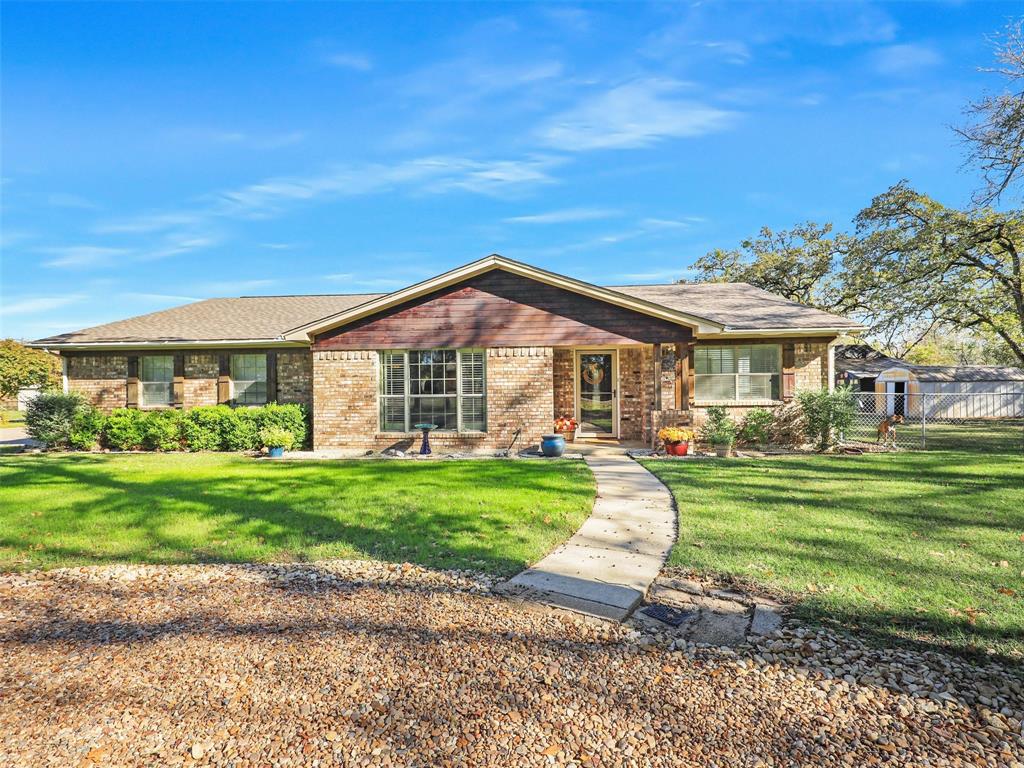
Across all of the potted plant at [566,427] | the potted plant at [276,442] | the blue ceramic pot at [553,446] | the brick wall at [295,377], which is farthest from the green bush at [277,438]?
the potted plant at [566,427]

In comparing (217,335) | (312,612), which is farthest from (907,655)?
(217,335)

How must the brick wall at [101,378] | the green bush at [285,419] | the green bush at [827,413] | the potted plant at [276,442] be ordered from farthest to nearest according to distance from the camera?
the brick wall at [101,378] → the green bush at [285,419] → the potted plant at [276,442] → the green bush at [827,413]

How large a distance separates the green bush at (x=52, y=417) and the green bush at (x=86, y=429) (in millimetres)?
100

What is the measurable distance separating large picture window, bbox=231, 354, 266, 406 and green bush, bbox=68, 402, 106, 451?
11.2 feet

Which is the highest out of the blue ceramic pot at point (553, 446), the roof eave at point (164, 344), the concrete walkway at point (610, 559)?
the roof eave at point (164, 344)

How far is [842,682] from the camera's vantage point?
2896 millimetres

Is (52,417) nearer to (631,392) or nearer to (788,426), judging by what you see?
(631,392)

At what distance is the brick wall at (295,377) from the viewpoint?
14.5 m

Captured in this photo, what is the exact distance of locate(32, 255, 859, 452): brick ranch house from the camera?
12656 millimetres

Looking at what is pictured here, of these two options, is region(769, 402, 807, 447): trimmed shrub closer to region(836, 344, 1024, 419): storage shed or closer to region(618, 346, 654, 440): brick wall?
region(618, 346, 654, 440): brick wall

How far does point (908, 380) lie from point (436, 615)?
95.1ft

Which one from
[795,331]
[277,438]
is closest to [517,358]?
[277,438]

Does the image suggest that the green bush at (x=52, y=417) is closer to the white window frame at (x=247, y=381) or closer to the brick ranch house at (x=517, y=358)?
the brick ranch house at (x=517, y=358)

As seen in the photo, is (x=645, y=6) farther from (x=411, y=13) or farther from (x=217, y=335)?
(x=217, y=335)
